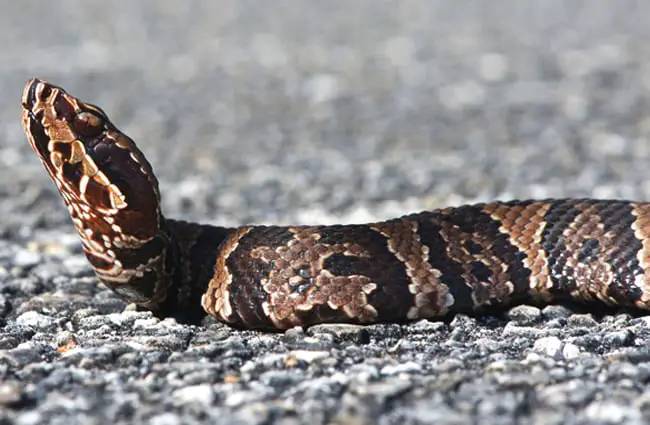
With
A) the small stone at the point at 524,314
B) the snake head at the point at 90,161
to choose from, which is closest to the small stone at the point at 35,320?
the snake head at the point at 90,161

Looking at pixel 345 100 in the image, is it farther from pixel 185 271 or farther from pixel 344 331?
pixel 344 331

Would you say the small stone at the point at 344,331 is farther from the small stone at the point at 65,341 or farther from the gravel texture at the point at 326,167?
the small stone at the point at 65,341


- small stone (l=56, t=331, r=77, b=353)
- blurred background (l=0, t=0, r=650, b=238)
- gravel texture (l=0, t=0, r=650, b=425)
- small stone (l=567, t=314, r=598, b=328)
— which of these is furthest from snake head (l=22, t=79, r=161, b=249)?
blurred background (l=0, t=0, r=650, b=238)

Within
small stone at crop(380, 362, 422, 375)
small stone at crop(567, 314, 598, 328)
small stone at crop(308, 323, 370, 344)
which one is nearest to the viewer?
small stone at crop(380, 362, 422, 375)

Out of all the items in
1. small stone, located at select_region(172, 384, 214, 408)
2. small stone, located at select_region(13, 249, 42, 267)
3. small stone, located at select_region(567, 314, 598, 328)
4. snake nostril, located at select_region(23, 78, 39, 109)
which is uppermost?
snake nostril, located at select_region(23, 78, 39, 109)

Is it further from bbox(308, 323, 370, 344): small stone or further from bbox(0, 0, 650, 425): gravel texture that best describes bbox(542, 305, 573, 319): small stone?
bbox(308, 323, 370, 344): small stone

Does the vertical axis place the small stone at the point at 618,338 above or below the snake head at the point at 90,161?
below

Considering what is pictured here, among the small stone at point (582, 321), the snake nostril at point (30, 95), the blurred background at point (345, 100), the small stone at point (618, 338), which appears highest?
the blurred background at point (345, 100)

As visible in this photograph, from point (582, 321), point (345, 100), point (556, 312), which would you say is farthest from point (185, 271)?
point (345, 100)

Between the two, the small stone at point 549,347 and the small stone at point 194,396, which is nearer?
the small stone at point 194,396

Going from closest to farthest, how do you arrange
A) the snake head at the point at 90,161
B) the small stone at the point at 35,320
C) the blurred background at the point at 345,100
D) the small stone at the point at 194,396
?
the small stone at the point at 194,396
the snake head at the point at 90,161
the small stone at the point at 35,320
the blurred background at the point at 345,100
